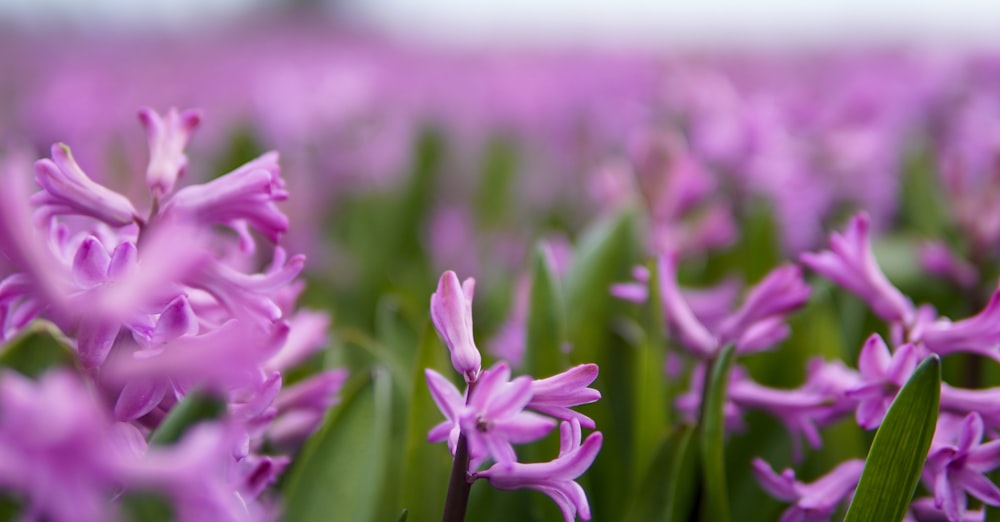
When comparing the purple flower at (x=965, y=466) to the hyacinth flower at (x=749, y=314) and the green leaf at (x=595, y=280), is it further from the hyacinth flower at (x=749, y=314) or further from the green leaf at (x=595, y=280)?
the green leaf at (x=595, y=280)

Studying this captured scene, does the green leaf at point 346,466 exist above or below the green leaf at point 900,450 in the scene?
below

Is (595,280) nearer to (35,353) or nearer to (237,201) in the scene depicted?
(237,201)

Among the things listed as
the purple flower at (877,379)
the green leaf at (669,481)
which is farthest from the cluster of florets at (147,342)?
the purple flower at (877,379)

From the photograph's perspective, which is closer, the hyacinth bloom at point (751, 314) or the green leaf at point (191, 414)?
the green leaf at point (191, 414)

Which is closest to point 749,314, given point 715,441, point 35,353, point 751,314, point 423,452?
point 751,314

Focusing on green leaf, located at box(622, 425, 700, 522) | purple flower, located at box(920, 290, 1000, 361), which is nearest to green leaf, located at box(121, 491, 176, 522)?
green leaf, located at box(622, 425, 700, 522)

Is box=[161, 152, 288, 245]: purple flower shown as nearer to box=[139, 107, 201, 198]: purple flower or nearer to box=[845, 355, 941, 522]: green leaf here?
box=[139, 107, 201, 198]: purple flower

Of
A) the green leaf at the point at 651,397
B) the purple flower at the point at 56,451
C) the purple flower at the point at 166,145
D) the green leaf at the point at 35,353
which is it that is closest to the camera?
the purple flower at the point at 56,451
